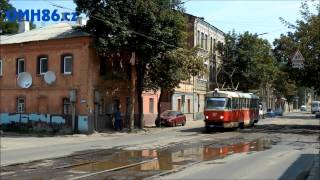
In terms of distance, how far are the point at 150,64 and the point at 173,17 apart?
14.2ft

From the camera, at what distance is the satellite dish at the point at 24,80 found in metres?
40.9

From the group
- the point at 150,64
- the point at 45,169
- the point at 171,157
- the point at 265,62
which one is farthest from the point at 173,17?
the point at 265,62

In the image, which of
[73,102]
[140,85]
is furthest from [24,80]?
[140,85]

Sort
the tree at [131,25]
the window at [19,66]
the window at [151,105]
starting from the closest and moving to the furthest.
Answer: the tree at [131,25] < the window at [19,66] < the window at [151,105]

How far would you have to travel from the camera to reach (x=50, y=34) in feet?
145

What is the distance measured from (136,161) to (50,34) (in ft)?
87.8

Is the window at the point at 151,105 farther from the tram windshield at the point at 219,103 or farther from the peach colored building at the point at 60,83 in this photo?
the tram windshield at the point at 219,103

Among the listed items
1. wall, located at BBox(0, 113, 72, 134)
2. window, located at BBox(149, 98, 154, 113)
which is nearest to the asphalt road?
wall, located at BBox(0, 113, 72, 134)

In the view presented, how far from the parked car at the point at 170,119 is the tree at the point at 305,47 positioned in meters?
10.5

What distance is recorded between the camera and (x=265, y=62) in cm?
7181

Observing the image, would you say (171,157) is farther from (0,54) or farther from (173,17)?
(0,54)

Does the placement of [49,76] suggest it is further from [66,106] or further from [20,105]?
[20,105]

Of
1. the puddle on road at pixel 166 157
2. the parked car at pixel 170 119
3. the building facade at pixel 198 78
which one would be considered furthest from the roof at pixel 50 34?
the puddle on road at pixel 166 157

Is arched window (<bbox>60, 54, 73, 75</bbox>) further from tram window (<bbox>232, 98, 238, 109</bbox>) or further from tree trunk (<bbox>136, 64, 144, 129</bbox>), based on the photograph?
tram window (<bbox>232, 98, 238, 109</bbox>)
